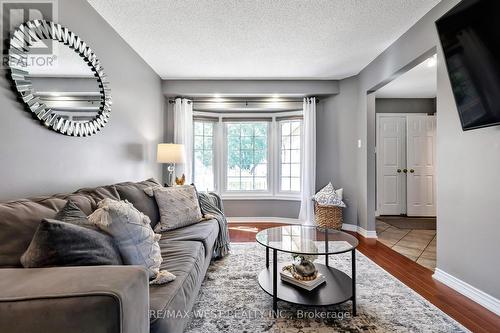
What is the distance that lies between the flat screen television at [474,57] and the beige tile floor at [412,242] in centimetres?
162

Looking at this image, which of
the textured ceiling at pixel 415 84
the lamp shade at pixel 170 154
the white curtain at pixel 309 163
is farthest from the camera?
the white curtain at pixel 309 163

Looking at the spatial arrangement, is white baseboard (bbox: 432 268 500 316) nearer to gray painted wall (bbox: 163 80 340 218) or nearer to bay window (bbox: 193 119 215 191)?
gray painted wall (bbox: 163 80 340 218)

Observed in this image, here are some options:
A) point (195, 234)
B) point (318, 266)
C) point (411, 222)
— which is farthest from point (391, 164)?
point (195, 234)

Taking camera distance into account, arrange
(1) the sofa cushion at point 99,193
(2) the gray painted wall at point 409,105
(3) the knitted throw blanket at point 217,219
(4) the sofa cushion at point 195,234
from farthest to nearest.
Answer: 1. (2) the gray painted wall at point 409,105
2. (3) the knitted throw blanket at point 217,219
3. (4) the sofa cushion at point 195,234
4. (1) the sofa cushion at point 99,193

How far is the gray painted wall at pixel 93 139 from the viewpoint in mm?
1464

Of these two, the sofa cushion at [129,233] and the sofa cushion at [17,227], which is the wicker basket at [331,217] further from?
the sofa cushion at [17,227]

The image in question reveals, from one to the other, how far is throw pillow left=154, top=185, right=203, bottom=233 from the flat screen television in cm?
246

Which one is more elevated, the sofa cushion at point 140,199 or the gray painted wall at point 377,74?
the gray painted wall at point 377,74

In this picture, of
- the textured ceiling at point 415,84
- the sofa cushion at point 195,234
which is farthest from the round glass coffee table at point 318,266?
the textured ceiling at point 415,84

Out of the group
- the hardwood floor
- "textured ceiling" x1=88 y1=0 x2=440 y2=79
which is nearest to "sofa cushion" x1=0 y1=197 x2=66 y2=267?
"textured ceiling" x1=88 y1=0 x2=440 y2=79

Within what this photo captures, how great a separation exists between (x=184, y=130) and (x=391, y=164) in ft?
13.7

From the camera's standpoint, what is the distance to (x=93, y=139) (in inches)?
85.7

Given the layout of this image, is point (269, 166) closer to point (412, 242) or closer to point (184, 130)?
point (184, 130)

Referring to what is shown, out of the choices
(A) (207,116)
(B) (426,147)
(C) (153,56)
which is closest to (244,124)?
(A) (207,116)
